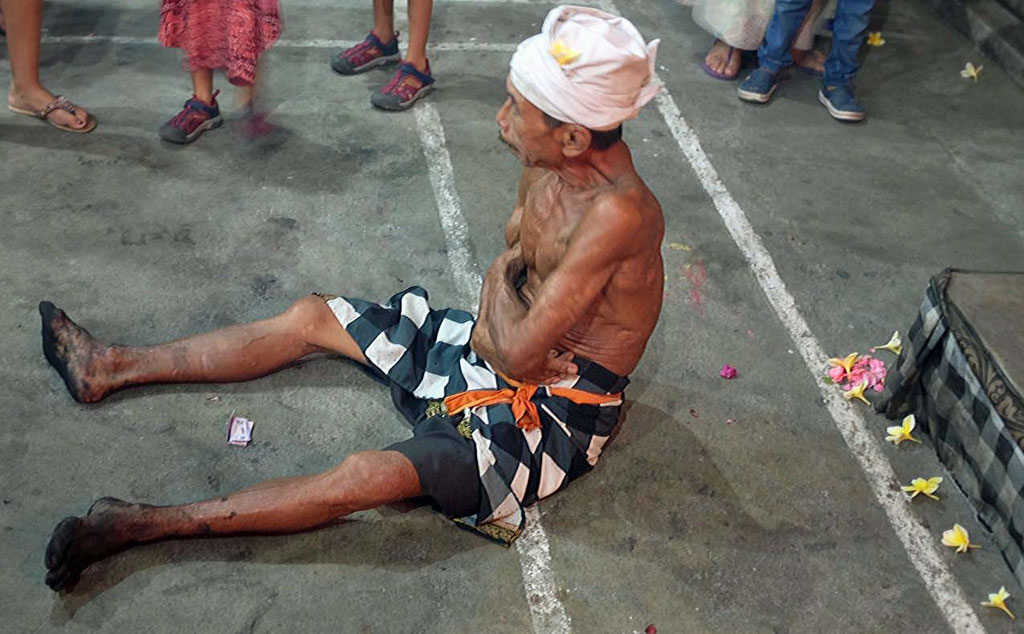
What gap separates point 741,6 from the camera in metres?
5.33

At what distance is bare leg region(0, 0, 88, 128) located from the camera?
4328mm

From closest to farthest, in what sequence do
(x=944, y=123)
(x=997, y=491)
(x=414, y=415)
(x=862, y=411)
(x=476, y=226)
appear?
1. (x=997, y=491)
2. (x=414, y=415)
3. (x=862, y=411)
4. (x=476, y=226)
5. (x=944, y=123)

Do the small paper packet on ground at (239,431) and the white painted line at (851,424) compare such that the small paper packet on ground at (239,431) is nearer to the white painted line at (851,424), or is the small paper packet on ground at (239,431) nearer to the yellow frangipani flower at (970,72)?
the white painted line at (851,424)

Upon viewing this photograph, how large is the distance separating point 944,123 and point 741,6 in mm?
1314

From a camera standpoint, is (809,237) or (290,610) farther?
(809,237)

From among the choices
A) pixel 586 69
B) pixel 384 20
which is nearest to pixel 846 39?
pixel 384 20

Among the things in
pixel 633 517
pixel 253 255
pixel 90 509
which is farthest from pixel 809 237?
pixel 90 509

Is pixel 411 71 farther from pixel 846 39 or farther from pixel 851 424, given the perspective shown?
pixel 851 424

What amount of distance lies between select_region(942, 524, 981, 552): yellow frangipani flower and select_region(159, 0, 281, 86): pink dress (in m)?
3.53

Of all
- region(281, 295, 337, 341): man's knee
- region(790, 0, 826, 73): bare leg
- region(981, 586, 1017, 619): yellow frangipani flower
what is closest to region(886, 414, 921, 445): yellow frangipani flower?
region(981, 586, 1017, 619): yellow frangipani flower

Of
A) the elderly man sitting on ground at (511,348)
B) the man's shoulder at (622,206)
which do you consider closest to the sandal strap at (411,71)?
the elderly man sitting on ground at (511,348)

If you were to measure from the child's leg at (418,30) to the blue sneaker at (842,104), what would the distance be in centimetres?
227

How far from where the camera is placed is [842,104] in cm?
517

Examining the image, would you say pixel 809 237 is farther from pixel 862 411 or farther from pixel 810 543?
pixel 810 543
